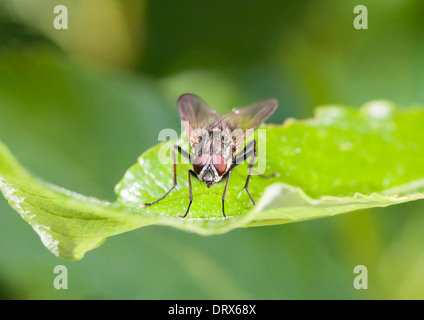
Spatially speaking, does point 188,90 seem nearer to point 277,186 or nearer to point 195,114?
point 195,114

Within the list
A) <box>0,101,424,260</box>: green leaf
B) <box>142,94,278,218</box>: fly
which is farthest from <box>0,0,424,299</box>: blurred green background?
<box>142,94,278,218</box>: fly

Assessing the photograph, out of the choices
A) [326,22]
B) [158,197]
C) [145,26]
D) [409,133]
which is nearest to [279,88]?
[326,22]

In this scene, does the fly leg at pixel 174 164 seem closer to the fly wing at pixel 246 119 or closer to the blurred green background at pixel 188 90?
the fly wing at pixel 246 119

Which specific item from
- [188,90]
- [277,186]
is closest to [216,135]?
[277,186]

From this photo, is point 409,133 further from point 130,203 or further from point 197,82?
point 197,82

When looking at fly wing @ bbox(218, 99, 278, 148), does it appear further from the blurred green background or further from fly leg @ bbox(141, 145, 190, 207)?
the blurred green background
